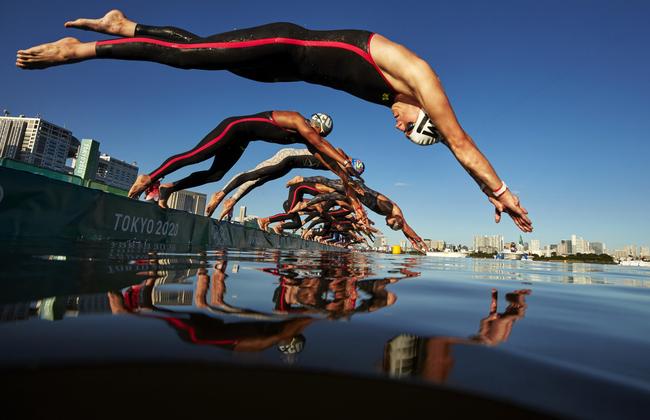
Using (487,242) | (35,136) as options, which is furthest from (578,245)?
(35,136)

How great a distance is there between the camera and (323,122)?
8219 mm

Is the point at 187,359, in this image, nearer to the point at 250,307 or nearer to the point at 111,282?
the point at 250,307

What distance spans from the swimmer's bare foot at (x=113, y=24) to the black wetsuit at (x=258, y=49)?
7cm

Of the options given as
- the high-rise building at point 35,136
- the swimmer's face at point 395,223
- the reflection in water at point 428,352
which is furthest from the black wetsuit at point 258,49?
the high-rise building at point 35,136

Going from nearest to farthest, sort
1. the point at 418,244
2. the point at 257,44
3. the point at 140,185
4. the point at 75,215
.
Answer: the point at 257,44 → the point at 75,215 → the point at 140,185 → the point at 418,244

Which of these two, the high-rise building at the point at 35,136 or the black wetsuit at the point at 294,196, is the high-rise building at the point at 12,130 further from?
the black wetsuit at the point at 294,196

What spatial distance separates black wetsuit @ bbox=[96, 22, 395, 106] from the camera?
275 cm

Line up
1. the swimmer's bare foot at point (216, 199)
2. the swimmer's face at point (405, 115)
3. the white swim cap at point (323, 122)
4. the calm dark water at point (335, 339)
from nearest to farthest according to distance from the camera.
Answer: the calm dark water at point (335, 339) → the swimmer's face at point (405, 115) → the white swim cap at point (323, 122) → the swimmer's bare foot at point (216, 199)

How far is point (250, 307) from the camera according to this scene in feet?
2.45

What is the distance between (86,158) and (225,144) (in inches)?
160

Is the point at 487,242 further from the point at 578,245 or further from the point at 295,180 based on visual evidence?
the point at 295,180

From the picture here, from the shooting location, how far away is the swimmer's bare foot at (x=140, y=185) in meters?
5.22

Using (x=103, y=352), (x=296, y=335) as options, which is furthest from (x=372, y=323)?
(x=103, y=352)

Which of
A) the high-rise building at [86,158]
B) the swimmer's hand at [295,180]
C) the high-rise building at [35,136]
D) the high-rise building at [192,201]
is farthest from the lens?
the high-rise building at [35,136]
